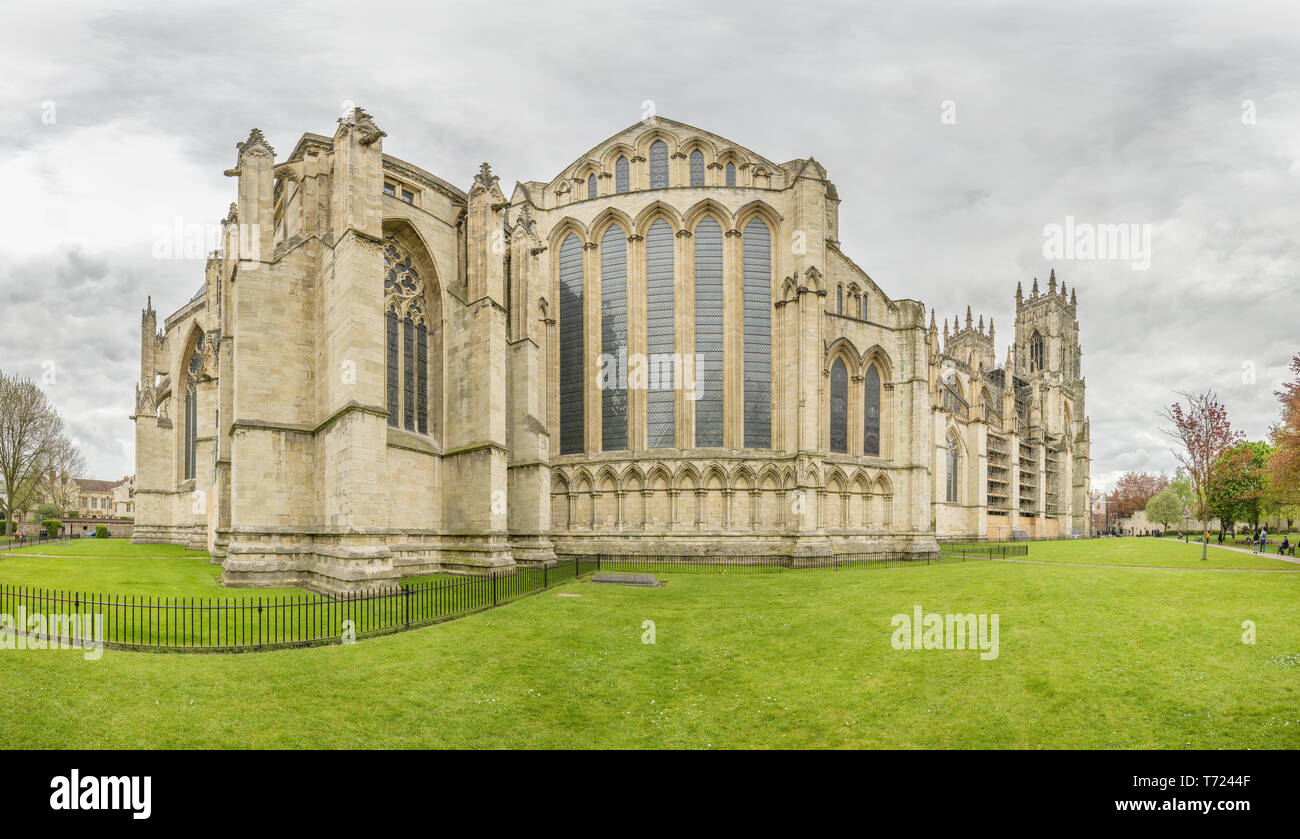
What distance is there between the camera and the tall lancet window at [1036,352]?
84.3m

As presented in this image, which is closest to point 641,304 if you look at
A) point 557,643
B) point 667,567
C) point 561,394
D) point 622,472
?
point 561,394

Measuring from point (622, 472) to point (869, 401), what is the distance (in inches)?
551

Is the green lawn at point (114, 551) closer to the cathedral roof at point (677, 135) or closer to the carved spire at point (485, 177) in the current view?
the carved spire at point (485, 177)

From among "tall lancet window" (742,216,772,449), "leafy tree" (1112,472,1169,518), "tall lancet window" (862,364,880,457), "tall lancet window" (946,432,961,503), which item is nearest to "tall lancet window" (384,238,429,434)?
"tall lancet window" (742,216,772,449)

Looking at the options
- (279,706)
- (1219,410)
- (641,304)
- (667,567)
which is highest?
(641,304)

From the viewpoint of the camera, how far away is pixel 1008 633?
12242 mm

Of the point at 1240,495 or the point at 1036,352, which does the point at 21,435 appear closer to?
the point at 1240,495

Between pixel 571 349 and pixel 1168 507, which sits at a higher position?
pixel 571 349

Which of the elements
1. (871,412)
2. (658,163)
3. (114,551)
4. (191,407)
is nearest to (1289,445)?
(871,412)

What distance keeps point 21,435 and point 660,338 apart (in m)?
45.6

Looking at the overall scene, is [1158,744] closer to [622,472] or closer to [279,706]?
[279,706]

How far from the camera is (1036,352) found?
280 ft

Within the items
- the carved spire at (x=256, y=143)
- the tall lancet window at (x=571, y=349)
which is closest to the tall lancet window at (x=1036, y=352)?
the tall lancet window at (x=571, y=349)

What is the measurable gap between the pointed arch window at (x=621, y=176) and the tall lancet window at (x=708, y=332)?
14.9 ft
